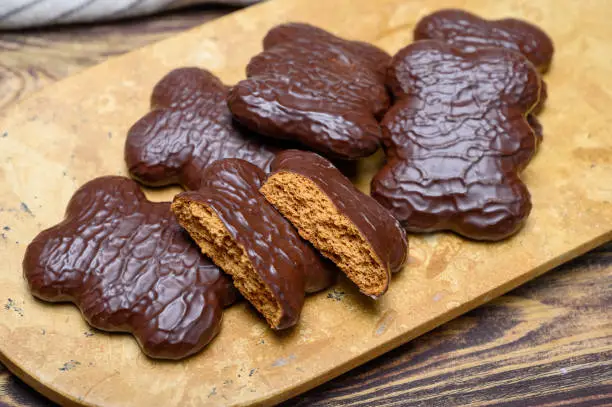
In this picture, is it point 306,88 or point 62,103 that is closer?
point 306,88

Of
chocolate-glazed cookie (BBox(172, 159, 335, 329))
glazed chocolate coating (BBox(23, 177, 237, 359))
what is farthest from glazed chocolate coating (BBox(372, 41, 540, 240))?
glazed chocolate coating (BBox(23, 177, 237, 359))

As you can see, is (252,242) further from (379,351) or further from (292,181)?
(379,351)

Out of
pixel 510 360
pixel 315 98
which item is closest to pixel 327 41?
pixel 315 98

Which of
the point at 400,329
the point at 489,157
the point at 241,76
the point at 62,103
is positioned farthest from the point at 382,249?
the point at 62,103

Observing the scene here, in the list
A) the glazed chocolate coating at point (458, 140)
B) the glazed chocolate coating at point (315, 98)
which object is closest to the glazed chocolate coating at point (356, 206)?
the glazed chocolate coating at point (315, 98)

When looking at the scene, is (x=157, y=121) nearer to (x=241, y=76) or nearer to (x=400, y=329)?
(x=241, y=76)
